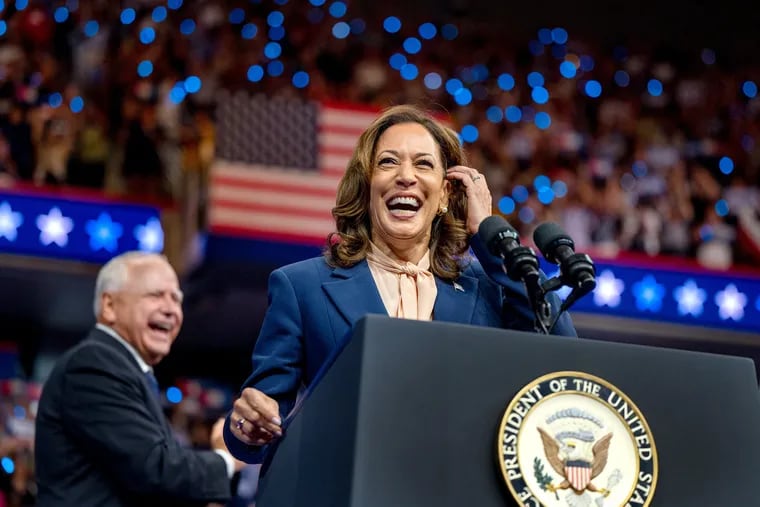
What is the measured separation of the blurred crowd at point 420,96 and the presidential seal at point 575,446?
6.81 m

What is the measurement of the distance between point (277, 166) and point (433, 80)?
3.82m

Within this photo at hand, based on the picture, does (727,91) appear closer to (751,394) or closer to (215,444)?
(215,444)

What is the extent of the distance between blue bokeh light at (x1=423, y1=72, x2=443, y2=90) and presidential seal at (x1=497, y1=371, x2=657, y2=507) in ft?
33.3

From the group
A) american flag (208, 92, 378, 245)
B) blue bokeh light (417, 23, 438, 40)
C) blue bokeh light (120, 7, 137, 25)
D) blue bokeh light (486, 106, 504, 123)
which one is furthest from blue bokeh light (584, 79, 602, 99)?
blue bokeh light (120, 7, 137, 25)

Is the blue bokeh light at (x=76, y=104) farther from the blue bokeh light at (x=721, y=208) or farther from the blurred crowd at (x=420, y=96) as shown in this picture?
the blue bokeh light at (x=721, y=208)

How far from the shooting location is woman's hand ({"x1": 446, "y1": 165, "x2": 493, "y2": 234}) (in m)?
2.03

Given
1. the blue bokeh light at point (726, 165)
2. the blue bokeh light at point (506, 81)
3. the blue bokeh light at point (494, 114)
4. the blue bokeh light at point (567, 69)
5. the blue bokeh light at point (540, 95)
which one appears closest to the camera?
the blue bokeh light at point (726, 165)

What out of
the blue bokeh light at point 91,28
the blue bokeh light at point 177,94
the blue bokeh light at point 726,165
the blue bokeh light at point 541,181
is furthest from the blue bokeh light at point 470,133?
the blue bokeh light at point 91,28

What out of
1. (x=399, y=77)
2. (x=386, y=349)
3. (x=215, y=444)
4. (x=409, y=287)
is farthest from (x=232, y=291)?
(x=386, y=349)

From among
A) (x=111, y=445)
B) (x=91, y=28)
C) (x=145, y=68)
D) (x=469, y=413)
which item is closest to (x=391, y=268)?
(x=469, y=413)

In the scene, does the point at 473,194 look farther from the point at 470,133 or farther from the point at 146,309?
the point at 470,133

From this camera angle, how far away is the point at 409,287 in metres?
2.02

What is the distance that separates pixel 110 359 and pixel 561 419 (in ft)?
5.41

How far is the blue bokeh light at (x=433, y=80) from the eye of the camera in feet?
37.9
